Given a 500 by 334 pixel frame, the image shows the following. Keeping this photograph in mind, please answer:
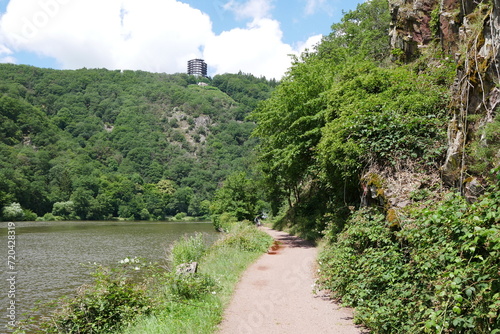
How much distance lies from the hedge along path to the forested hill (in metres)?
39.1

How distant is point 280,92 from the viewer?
18234 millimetres

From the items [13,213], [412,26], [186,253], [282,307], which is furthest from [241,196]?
[13,213]

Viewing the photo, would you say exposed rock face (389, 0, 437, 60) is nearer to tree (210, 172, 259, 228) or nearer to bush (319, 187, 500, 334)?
bush (319, 187, 500, 334)

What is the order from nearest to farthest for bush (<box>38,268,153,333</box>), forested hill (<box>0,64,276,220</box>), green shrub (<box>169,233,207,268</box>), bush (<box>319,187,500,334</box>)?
bush (<box>319,187,500,334</box>) < bush (<box>38,268,153,333</box>) < green shrub (<box>169,233,207,268</box>) < forested hill (<box>0,64,276,220</box>)

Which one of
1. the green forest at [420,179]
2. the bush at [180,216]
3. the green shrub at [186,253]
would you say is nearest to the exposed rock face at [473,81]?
the green forest at [420,179]

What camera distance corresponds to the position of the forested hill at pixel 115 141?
81000 mm

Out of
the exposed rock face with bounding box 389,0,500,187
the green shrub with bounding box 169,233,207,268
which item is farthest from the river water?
the exposed rock face with bounding box 389,0,500,187

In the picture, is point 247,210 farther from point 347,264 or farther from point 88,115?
point 88,115

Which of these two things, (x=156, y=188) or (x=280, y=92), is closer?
→ (x=280, y=92)

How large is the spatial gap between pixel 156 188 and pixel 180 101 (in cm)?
7184

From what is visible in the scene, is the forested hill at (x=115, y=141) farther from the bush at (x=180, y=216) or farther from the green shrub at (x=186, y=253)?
the green shrub at (x=186, y=253)

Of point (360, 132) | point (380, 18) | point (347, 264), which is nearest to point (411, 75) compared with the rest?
point (360, 132)

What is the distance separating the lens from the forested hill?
266 feet

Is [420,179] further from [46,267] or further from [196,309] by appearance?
[46,267]
